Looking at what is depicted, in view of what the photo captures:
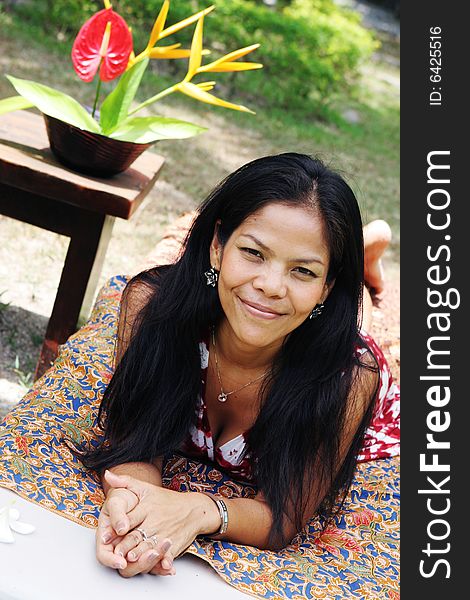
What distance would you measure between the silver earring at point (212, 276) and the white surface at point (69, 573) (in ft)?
2.50

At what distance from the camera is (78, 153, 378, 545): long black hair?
8.97 feet

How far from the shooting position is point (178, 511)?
2432mm

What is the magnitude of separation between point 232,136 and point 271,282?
19.7ft

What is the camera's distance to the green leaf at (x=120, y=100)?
3781mm

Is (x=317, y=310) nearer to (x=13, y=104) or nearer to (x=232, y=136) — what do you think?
(x=13, y=104)

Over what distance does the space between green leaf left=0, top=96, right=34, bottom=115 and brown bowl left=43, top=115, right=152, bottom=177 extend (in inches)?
3.6

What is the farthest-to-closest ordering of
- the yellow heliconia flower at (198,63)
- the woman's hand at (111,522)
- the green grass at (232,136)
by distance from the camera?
1. the green grass at (232,136)
2. the yellow heliconia flower at (198,63)
3. the woman's hand at (111,522)

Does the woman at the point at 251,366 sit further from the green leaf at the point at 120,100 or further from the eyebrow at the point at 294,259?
the green leaf at the point at 120,100

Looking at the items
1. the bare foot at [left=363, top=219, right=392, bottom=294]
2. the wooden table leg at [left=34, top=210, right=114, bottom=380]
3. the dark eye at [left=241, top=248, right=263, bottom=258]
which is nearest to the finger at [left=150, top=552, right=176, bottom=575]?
the dark eye at [left=241, top=248, right=263, bottom=258]

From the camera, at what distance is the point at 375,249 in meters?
4.59

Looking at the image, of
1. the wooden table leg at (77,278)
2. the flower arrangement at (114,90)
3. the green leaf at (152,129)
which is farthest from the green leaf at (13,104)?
Answer: the wooden table leg at (77,278)

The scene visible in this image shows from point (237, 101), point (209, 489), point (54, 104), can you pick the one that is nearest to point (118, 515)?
point (209, 489)

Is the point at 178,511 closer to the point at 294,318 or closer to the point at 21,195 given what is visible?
the point at 294,318

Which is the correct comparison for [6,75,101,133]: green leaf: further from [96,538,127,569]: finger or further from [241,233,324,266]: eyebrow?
[96,538,127,569]: finger
